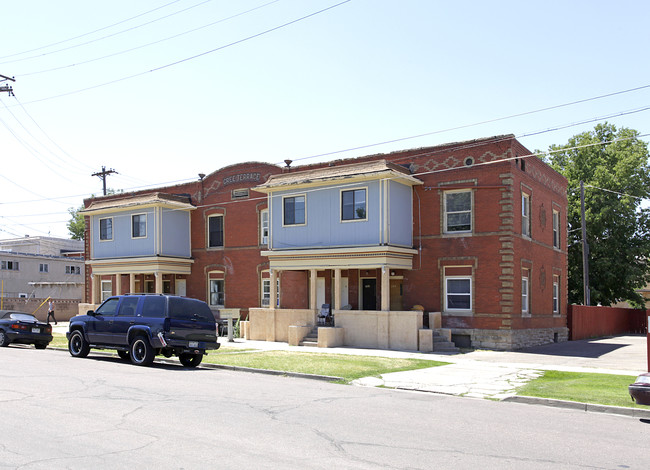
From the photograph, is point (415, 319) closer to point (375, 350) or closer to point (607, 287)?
point (375, 350)

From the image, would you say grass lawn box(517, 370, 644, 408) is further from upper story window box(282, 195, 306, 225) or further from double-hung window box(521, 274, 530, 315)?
upper story window box(282, 195, 306, 225)

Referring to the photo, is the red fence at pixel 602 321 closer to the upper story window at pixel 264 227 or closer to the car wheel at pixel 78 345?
the upper story window at pixel 264 227

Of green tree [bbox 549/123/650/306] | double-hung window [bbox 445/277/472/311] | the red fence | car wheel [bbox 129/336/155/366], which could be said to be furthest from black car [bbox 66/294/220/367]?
green tree [bbox 549/123/650/306]

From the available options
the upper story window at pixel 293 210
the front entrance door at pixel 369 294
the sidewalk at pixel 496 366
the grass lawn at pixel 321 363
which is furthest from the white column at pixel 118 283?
the grass lawn at pixel 321 363

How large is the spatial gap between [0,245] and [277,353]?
5164 centimetres

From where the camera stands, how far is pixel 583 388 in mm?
13938

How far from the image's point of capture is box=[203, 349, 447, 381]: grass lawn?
1678 cm

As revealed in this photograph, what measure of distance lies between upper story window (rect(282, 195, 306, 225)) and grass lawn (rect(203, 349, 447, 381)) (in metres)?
7.43

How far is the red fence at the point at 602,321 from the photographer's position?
3244cm

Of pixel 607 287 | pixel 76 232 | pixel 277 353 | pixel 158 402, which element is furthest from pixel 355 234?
pixel 76 232

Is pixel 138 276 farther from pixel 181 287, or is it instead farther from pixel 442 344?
pixel 442 344

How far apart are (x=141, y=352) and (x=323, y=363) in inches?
205

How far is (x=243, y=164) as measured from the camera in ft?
106

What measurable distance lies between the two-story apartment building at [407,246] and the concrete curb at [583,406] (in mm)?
10620
